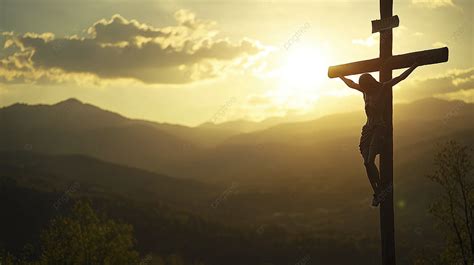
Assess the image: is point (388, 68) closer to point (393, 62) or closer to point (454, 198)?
point (393, 62)

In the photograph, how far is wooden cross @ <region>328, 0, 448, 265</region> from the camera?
381 inches

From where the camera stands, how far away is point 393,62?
1028 cm

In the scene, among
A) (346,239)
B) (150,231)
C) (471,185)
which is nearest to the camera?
(471,185)

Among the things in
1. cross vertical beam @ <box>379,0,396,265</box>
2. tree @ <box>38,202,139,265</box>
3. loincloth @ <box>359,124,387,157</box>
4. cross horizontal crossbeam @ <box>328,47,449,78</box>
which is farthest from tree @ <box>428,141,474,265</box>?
tree @ <box>38,202,139,265</box>

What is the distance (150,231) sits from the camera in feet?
516

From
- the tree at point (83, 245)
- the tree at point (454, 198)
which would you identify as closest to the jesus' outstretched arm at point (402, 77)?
the tree at point (454, 198)

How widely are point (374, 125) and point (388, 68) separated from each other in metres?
1.27

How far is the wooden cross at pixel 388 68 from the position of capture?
381 inches

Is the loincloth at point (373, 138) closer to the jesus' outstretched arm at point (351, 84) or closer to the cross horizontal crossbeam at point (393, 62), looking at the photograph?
the jesus' outstretched arm at point (351, 84)

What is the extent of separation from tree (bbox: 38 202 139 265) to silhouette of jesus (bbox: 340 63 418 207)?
144 feet

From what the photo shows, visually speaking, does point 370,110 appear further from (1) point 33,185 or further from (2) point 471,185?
(1) point 33,185

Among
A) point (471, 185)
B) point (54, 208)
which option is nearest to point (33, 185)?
point (54, 208)

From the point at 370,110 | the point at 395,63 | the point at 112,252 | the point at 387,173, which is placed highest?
the point at 395,63

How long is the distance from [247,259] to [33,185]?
8234cm
